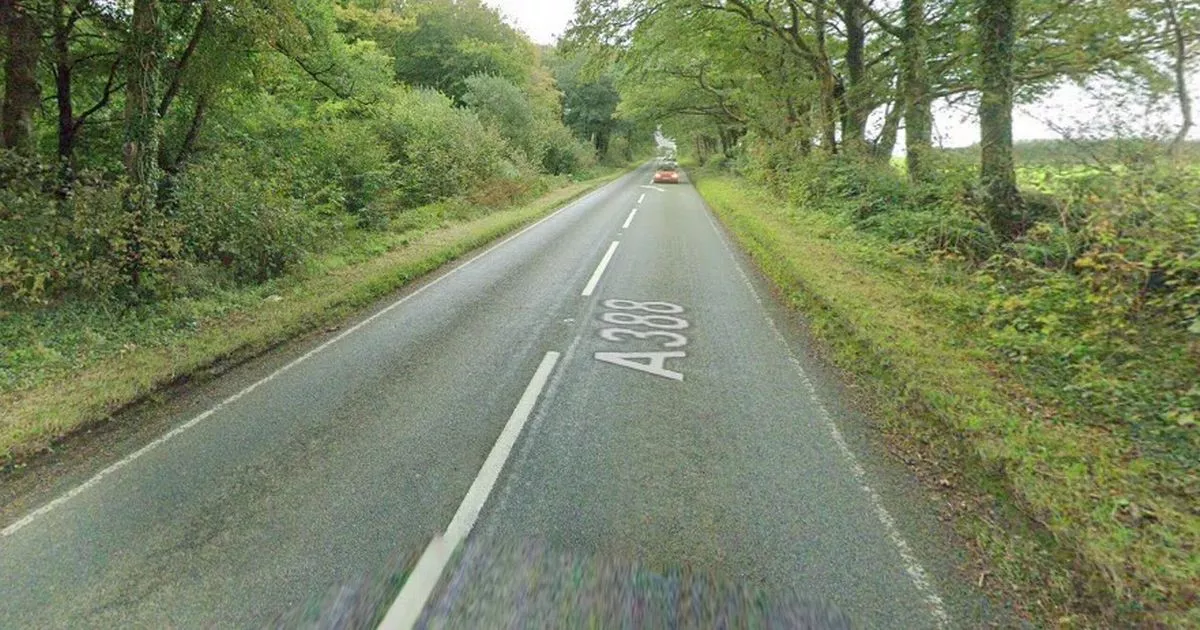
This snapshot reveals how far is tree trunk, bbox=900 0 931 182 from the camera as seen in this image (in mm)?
10758

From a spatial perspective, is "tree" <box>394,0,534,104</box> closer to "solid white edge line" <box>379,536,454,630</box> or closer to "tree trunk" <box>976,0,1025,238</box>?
"tree trunk" <box>976,0,1025,238</box>

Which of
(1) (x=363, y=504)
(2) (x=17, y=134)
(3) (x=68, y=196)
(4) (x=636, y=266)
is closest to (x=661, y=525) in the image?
(1) (x=363, y=504)

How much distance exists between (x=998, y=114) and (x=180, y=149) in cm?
1411

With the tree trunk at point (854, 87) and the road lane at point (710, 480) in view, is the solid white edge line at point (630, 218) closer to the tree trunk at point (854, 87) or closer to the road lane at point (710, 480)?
the tree trunk at point (854, 87)

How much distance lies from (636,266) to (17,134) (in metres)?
9.14

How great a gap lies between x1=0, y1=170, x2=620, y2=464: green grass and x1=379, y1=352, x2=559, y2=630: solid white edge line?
10.3 ft

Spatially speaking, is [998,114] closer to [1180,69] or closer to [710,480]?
[1180,69]

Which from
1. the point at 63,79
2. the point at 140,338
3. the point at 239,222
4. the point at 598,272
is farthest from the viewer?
the point at 598,272

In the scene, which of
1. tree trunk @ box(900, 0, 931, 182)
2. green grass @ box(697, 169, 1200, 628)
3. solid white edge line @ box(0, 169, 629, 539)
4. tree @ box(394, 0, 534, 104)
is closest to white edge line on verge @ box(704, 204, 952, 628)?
green grass @ box(697, 169, 1200, 628)

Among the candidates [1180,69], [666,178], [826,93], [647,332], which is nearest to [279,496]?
[647,332]

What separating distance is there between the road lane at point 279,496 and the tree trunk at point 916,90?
918 centimetres

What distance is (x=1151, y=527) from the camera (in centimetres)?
268

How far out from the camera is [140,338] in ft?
18.7

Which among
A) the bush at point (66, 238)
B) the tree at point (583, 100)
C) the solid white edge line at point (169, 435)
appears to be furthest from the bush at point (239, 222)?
the tree at point (583, 100)
